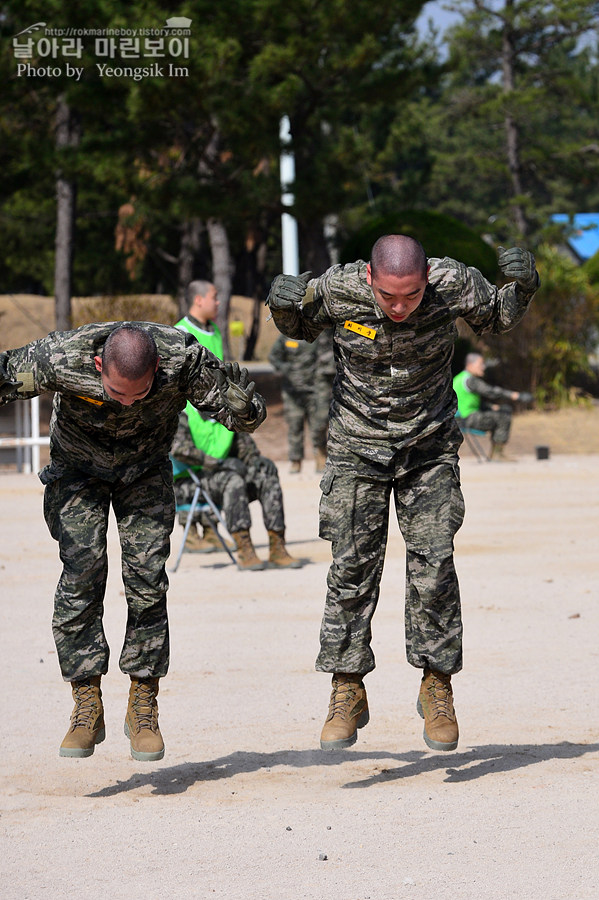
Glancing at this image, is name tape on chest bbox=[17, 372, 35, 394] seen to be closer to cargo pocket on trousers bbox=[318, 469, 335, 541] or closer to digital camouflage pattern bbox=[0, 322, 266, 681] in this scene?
digital camouflage pattern bbox=[0, 322, 266, 681]

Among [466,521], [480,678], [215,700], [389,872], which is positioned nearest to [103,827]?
[389,872]

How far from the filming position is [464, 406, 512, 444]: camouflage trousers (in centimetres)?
1983

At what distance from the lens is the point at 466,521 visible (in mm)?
13992

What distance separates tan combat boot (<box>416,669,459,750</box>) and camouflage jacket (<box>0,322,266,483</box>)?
124 cm

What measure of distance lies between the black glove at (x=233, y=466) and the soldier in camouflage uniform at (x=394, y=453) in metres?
5.21

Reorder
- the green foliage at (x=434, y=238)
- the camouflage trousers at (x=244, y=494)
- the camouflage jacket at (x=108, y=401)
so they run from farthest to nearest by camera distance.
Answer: the green foliage at (x=434, y=238) < the camouflage trousers at (x=244, y=494) < the camouflage jacket at (x=108, y=401)

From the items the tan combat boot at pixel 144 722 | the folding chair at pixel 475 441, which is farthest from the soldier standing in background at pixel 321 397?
the tan combat boot at pixel 144 722

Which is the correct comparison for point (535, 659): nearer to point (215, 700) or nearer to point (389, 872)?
point (215, 700)

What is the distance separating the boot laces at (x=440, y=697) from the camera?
17.8 ft

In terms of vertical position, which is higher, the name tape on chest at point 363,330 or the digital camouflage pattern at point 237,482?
the name tape on chest at point 363,330

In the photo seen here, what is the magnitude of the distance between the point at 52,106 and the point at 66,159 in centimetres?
734

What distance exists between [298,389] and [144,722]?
14268 mm

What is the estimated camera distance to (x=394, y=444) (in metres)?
5.37

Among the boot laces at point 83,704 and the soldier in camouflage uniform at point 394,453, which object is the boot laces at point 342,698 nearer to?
the soldier in camouflage uniform at point 394,453
